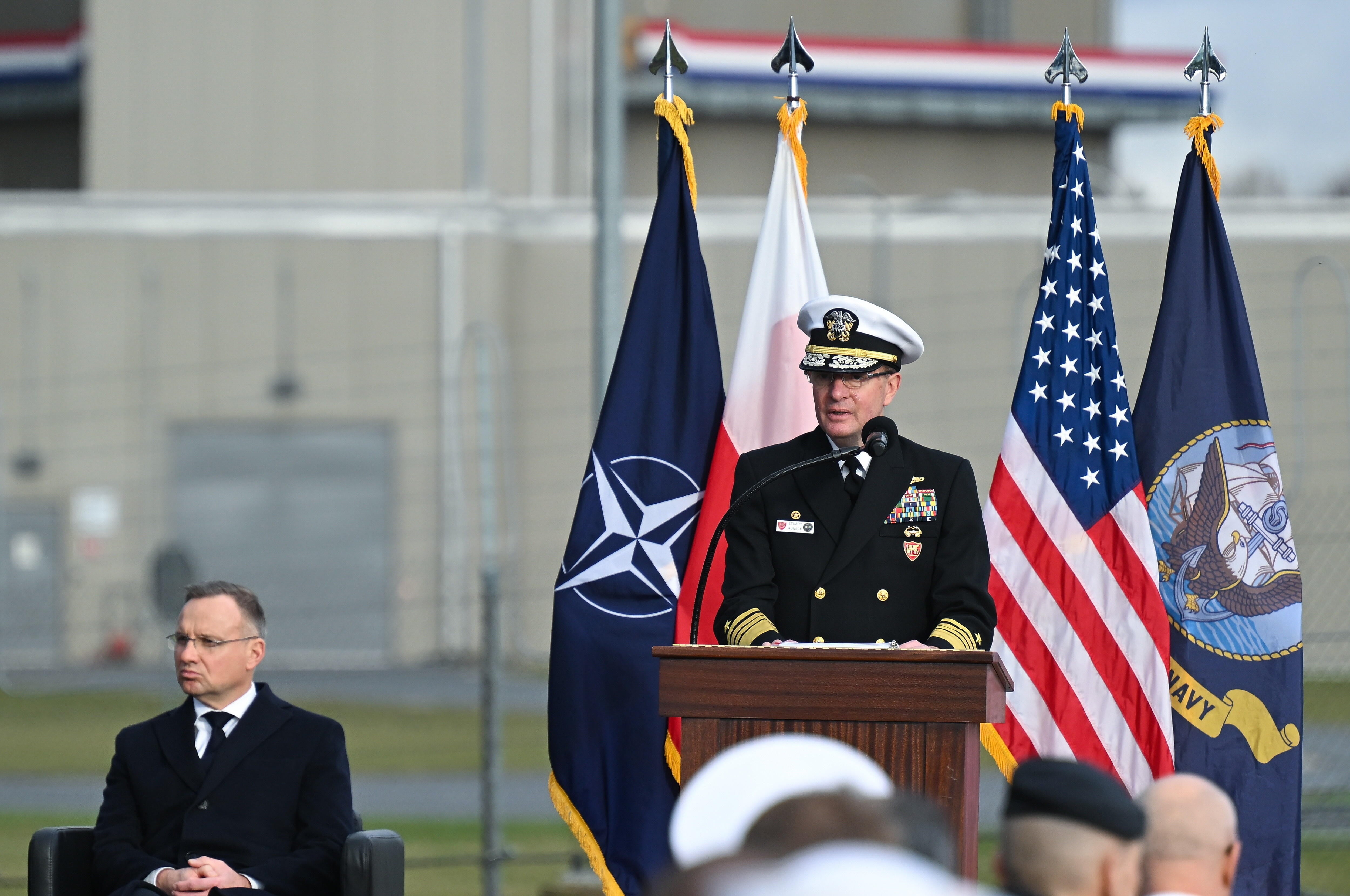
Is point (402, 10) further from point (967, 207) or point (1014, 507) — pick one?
point (1014, 507)

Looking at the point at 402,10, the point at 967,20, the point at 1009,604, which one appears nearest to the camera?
the point at 1009,604

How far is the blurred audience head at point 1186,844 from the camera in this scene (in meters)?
2.73

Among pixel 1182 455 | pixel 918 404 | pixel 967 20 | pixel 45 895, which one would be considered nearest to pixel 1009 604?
pixel 1182 455

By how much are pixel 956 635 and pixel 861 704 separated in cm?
65

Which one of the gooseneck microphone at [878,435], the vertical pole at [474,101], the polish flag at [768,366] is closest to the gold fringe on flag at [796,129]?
the polish flag at [768,366]

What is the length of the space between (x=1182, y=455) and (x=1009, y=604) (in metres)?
0.77

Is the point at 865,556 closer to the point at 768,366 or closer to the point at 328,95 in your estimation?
the point at 768,366

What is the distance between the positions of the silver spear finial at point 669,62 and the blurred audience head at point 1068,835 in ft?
13.5

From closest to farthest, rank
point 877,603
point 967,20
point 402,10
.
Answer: point 877,603 < point 402,10 < point 967,20

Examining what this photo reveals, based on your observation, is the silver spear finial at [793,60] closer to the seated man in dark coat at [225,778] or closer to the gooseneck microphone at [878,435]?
the gooseneck microphone at [878,435]

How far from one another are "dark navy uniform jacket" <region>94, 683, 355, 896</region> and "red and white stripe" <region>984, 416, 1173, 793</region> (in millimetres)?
2176

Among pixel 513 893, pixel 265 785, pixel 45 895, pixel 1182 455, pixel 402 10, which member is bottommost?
pixel 513 893

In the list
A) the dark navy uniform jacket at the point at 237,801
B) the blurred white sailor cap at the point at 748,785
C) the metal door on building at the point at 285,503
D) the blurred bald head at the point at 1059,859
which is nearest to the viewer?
the blurred white sailor cap at the point at 748,785

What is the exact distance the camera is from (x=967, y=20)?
2955 cm
